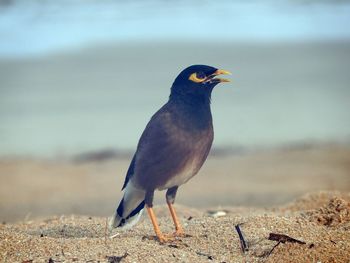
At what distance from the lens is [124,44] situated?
65.3ft

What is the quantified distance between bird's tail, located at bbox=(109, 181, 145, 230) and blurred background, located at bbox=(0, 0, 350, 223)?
323cm

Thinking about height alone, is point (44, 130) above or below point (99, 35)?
below

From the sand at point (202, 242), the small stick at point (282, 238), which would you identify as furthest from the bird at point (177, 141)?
the small stick at point (282, 238)

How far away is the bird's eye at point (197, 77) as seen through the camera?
625 centimetres

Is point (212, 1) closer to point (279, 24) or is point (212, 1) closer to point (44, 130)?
point (279, 24)

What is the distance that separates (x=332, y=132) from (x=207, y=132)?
24.4 ft

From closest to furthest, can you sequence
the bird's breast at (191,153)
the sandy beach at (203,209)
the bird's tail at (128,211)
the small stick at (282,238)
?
the sandy beach at (203,209), the small stick at (282,238), the bird's breast at (191,153), the bird's tail at (128,211)

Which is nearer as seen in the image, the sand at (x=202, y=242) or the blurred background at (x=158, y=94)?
the sand at (x=202, y=242)

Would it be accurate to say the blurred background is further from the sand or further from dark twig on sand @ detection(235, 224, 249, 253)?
dark twig on sand @ detection(235, 224, 249, 253)

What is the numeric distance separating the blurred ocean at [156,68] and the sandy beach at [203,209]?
843 mm

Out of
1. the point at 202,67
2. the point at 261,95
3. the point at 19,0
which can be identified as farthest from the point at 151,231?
the point at 19,0

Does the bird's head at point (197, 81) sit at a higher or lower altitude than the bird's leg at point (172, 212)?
higher

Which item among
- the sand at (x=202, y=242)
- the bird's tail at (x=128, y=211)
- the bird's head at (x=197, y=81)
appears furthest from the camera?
the bird's tail at (x=128, y=211)

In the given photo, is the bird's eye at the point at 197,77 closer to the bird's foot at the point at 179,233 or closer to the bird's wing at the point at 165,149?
the bird's wing at the point at 165,149
